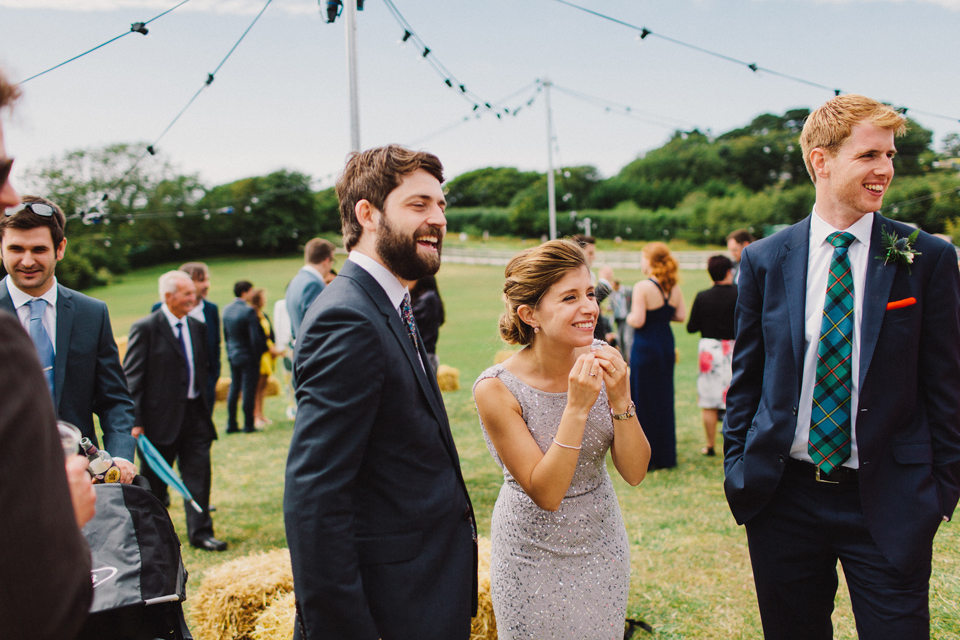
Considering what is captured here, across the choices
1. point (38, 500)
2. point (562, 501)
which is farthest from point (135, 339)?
point (38, 500)

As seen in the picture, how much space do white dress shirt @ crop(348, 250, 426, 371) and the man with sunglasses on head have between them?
151 cm

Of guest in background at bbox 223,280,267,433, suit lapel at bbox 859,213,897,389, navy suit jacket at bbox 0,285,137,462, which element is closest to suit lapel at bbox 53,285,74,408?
navy suit jacket at bbox 0,285,137,462

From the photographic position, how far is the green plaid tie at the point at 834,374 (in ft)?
7.82

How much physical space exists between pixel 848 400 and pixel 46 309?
3547 mm

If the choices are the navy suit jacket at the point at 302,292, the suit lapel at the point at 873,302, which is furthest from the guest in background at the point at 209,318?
the suit lapel at the point at 873,302

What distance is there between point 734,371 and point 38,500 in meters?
2.47

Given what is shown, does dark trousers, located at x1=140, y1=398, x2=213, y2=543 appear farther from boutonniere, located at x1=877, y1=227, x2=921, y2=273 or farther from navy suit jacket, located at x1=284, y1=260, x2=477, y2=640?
boutonniere, located at x1=877, y1=227, x2=921, y2=273

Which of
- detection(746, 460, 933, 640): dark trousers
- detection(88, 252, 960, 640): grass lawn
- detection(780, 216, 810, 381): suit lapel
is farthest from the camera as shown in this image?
detection(88, 252, 960, 640): grass lawn

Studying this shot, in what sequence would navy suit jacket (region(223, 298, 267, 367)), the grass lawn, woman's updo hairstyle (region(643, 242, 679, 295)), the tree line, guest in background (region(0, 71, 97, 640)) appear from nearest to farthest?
1. guest in background (region(0, 71, 97, 640))
2. the grass lawn
3. woman's updo hairstyle (region(643, 242, 679, 295))
4. navy suit jacket (region(223, 298, 267, 367))
5. the tree line

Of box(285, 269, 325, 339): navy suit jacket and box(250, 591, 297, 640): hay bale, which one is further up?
box(285, 269, 325, 339): navy suit jacket

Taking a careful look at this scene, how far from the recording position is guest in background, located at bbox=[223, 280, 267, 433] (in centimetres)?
955

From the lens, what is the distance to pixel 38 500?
1.06m

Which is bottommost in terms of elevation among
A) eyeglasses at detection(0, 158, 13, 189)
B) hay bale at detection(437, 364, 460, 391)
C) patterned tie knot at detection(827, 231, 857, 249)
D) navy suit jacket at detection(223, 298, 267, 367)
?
hay bale at detection(437, 364, 460, 391)

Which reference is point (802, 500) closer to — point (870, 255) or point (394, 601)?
point (870, 255)
